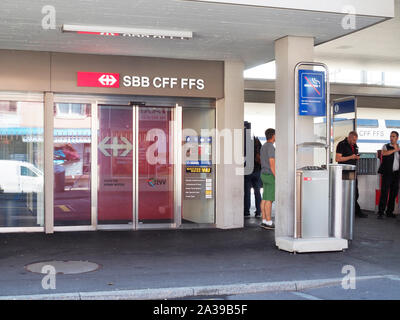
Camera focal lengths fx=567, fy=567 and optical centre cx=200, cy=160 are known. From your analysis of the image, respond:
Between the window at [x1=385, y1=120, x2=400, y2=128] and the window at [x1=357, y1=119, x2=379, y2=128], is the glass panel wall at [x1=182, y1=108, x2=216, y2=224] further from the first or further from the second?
the window at [x1=385, y1=120, x2=400, y2=128]

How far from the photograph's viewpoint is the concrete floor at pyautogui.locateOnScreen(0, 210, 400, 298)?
658cm

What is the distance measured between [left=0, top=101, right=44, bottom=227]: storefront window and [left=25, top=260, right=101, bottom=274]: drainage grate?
310cm

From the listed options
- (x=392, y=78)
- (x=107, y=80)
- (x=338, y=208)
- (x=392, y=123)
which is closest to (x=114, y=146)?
(x=107, y=80)

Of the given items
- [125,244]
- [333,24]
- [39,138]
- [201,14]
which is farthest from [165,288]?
[39,138]

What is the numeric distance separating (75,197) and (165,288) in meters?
5.06

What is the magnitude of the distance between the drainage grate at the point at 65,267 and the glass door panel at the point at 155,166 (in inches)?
141

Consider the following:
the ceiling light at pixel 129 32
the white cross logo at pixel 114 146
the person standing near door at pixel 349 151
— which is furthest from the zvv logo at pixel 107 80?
the person standing near door at pixel 349 151

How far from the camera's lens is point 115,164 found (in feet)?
36.2

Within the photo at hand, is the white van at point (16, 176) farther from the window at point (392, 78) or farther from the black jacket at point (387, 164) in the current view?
the window at point (392, 78)

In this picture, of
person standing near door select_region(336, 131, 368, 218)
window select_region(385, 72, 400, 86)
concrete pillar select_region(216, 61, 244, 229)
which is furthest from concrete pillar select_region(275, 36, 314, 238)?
window select_region(385, 72, 400, 86)

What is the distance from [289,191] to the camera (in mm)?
9195

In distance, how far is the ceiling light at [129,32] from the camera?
849 centimetres

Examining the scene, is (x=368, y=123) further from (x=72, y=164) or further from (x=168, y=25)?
(x=168, y=25)

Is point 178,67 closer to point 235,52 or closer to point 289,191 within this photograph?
point 235,52
